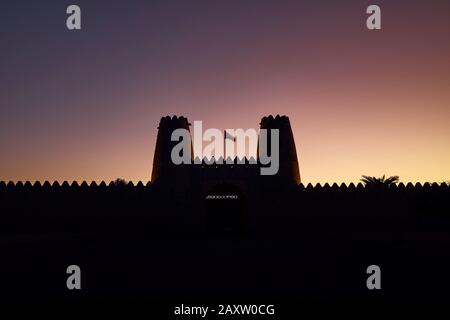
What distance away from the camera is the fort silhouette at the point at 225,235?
618 centimetres

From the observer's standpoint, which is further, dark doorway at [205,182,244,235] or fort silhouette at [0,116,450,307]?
dark doorway at [205,182,244,235]

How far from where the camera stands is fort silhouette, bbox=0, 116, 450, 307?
618 cm

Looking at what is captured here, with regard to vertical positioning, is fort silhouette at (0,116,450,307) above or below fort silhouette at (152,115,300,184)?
below

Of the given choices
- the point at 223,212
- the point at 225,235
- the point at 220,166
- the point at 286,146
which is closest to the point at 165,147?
the point at 220,166

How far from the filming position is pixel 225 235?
67.4ft

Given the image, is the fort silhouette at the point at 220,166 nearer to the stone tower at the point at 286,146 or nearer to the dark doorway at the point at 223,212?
the stone tower at the point at 286,146

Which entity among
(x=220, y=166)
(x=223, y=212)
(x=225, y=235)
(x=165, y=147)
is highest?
(x=165, y=147)

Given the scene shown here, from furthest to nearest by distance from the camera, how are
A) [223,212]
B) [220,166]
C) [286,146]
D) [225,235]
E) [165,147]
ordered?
[223,212] → [286,146] → [165,147] → [225,235] → [220,166]

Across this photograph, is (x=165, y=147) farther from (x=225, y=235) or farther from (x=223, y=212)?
(x=225, y=235)

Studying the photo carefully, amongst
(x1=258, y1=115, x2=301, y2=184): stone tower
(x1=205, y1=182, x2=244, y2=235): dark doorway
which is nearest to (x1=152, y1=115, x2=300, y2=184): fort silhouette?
(x1=258, y1=115, x2=301, y2=184): stone tower

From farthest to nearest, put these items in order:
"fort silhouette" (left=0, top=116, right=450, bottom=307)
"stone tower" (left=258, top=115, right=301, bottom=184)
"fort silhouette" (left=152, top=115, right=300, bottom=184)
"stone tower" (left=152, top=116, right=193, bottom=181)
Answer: "stone tower" (left=258, top=115, right=301, bottom=184)
"stone tower" (left=152, top=116, right=193, bottom=181)
"fort silhouette" (left=152, top=115, right=300, bottom=184)
"fort silhouette" (left=0, top=116, right=450, bottom=307)

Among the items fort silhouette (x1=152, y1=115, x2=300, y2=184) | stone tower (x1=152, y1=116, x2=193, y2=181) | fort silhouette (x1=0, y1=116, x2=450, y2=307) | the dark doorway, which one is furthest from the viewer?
the dark doorway

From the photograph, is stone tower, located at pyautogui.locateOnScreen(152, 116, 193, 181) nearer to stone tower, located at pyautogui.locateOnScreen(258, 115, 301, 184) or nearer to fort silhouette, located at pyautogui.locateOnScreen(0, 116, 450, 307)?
fort silhouette, located at pyautogui.locateOnScreen(0, 116, 450, 307)
